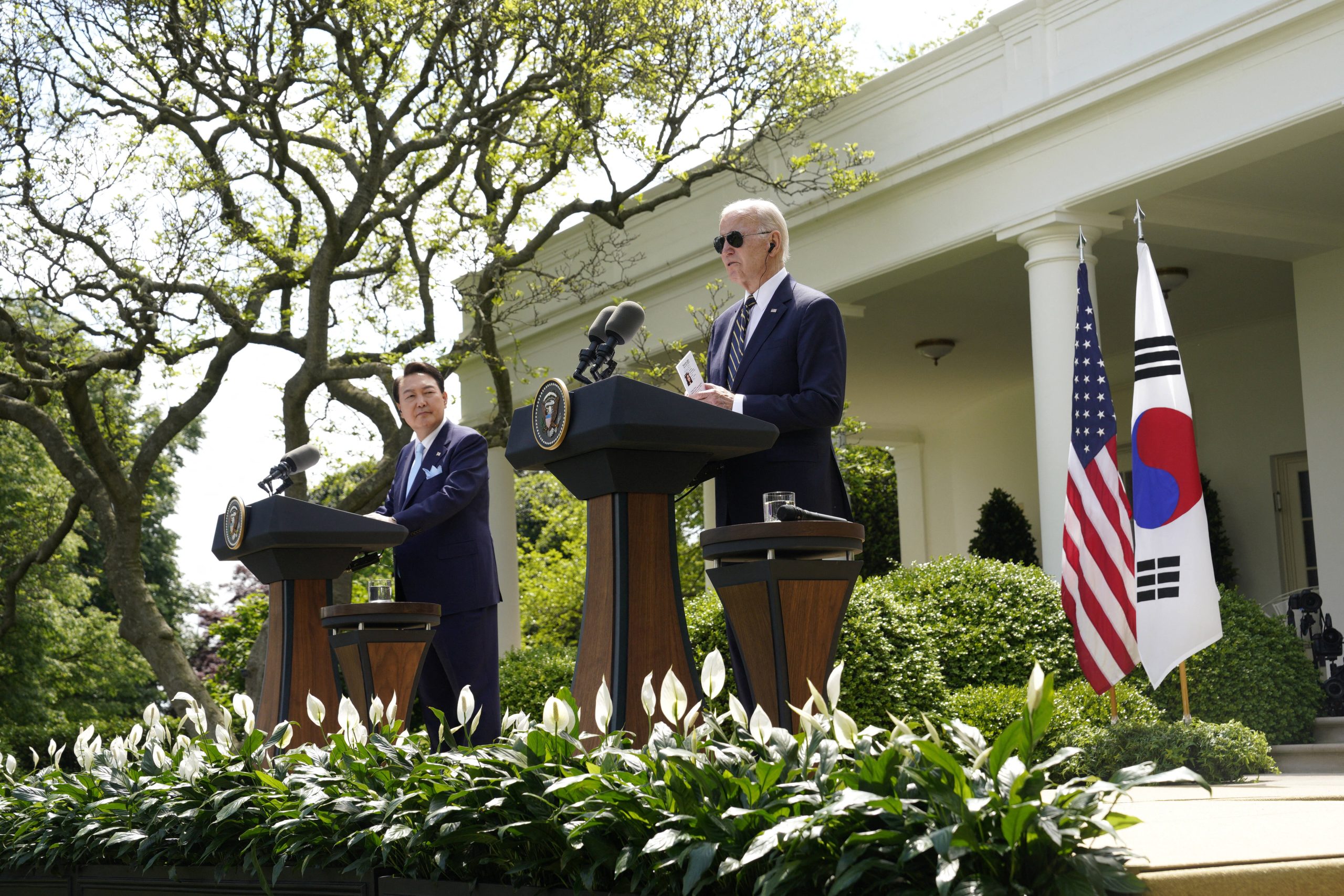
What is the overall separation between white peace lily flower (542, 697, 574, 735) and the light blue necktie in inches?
99.3

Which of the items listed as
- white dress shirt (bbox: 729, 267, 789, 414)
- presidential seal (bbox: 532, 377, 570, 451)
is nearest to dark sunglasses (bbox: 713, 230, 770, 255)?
white dress shirt (bbox: 729, 267, 789, 414)

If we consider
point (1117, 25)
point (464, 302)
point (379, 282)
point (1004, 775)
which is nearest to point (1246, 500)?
point (1117, 25)

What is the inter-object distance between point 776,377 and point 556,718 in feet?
4.61

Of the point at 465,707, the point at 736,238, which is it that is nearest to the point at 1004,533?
the point at 736,238

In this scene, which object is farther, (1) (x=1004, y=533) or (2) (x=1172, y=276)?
(1) (x=1004, y=533)

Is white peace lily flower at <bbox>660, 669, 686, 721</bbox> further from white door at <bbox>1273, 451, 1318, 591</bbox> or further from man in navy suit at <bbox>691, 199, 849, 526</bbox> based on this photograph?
white door at <bbox>1273, 451, 1318, 591</bbox>

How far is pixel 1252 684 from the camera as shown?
25.8 ft

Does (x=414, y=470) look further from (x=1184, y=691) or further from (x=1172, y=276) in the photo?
(x=1172, y=276)

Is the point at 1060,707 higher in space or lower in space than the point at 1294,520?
lower

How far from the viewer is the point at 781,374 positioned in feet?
11.8

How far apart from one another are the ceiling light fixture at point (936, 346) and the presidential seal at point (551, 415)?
39.5ft

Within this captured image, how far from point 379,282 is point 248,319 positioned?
62.6 inches

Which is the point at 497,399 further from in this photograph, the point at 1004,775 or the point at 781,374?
the point at 1004,775

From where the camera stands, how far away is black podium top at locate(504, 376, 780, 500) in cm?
304
